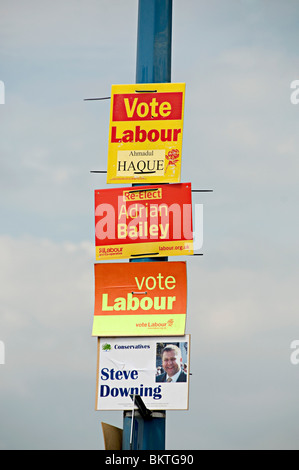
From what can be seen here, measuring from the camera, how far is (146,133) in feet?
36.6

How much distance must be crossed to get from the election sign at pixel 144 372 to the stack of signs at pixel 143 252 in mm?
12

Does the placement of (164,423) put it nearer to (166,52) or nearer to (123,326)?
(123,326)

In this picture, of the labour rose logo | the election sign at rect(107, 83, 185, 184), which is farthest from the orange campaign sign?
the labour rose logo

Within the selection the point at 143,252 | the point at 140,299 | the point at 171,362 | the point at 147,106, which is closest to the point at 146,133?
the point at 147,106

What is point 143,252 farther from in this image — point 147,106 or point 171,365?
point 147,106

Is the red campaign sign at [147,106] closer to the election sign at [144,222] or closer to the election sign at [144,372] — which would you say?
the election sign at [144,222]

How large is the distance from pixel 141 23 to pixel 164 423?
532 cm

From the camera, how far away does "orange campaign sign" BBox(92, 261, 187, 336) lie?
35.0ft

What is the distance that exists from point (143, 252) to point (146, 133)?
153 cm

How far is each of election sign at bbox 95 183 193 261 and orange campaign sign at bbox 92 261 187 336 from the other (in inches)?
7.1

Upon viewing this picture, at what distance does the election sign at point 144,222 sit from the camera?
35.8ft

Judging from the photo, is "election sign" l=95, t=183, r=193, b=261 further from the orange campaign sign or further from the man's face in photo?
the man's face in photo

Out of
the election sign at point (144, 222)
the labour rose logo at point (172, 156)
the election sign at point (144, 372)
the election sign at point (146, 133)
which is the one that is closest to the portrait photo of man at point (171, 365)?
the election sign at point (144, 372)
